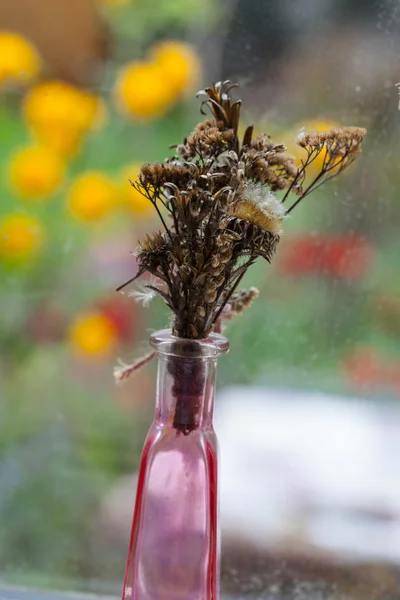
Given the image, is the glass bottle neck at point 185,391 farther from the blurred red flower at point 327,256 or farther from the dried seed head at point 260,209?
the blurred red flower at point 327,256

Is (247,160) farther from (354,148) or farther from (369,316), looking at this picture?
(369,316)

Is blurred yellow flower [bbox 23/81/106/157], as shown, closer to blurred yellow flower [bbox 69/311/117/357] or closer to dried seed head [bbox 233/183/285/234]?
blurred yellow flower [bbox 69/311/117/357]

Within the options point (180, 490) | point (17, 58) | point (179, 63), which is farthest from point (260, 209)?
point (17, 58)

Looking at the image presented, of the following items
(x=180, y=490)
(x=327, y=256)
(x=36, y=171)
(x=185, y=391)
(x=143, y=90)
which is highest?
(x=143, y=90)

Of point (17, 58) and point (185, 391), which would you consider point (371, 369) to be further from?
point (17, 58)

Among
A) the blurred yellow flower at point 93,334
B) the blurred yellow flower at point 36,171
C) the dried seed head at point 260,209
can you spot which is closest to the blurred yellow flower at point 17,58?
the blurred yellow flower at point 36,171

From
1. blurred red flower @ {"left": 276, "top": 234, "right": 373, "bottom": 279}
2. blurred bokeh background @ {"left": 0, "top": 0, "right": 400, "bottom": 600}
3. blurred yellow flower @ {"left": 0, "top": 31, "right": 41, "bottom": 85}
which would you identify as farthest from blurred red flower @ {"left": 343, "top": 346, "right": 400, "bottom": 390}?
blurred yellow flower @ {"left": 0, "top": 31, "right": 41, "bottom": 85}
